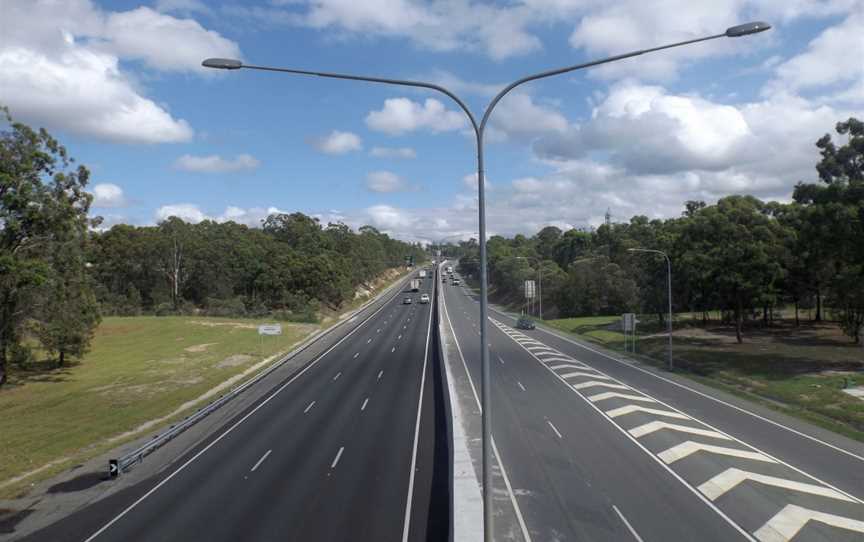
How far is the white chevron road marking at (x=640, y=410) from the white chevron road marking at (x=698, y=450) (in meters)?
4.47

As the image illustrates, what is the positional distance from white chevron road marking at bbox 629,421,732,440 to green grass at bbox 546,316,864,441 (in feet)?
18.3

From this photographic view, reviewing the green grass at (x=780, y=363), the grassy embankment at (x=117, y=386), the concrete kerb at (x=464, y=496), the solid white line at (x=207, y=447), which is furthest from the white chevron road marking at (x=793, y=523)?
the grassy embankment at (x=117, y=386)

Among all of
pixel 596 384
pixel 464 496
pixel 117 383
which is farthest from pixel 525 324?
pixel 464 496

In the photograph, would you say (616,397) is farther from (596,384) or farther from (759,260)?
(759,260)

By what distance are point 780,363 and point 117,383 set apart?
43.8 meters

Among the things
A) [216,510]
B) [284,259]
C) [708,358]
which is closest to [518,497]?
[216,510]

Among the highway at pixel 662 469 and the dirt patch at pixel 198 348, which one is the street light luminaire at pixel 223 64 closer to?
the highway at pixel 662 469

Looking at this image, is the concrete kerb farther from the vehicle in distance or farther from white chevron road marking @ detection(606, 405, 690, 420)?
the vehicle in distance

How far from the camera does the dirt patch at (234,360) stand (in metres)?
44.2

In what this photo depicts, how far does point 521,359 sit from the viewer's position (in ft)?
141

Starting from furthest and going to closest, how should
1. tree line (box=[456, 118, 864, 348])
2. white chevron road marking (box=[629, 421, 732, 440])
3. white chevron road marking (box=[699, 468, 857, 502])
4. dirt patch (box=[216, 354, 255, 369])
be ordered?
dirt patch (box=[216, 354, 255, 369]) → tree line (box=[456, 118, 864, 348]) → white chevron road marking (box=[629, 421, 732, 440]) → white chevron road marking (box=[699, 468, 857, 502])

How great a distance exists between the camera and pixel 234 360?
4619 cm

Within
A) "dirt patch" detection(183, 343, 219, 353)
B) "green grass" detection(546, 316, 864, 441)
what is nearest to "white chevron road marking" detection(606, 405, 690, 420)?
"green grass" detection(546, 316, 864, 441)

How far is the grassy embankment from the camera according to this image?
23.6 m
